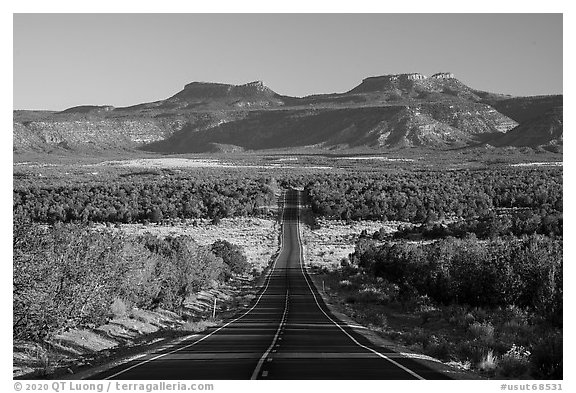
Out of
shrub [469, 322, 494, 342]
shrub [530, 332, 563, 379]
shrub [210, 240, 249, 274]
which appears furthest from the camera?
shrub [210, 240, 249, 274]

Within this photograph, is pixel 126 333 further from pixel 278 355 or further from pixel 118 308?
pixel 278 355

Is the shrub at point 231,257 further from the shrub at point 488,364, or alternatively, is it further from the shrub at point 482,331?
the shrub at point 488,364

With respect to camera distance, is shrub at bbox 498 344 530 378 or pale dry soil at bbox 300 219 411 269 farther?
pale dry soil at bbox 300 219 411 269

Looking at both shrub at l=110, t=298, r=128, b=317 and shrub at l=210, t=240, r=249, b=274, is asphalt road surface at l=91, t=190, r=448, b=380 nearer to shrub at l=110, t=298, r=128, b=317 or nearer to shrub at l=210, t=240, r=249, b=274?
shrub at l=110, t=298, r=128, b=317

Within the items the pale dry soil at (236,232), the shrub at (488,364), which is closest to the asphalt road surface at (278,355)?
the shrub at (488,364)

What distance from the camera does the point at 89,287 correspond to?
3634cm

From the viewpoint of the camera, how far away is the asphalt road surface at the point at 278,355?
2167 centimetres

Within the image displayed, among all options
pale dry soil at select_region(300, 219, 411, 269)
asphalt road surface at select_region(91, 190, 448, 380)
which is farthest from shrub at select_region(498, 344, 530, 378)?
pale dry soil at select_region(300, 219, 411, 269)

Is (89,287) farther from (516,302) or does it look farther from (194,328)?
(516,302)

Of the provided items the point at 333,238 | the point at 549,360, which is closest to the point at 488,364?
the point at 549,360

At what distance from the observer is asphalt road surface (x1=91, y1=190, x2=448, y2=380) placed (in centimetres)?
2167

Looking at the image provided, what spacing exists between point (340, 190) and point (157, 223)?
4945 cm
